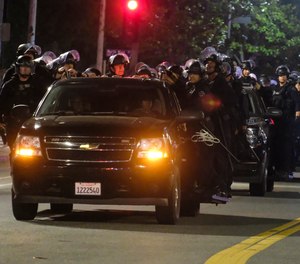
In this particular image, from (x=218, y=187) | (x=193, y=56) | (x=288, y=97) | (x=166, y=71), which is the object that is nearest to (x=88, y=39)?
(x=193, y=56)

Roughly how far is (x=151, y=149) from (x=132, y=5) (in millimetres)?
18617

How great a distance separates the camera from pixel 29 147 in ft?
42.4

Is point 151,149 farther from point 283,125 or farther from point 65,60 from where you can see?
point 283,125

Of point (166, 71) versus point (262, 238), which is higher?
point (166, 71)

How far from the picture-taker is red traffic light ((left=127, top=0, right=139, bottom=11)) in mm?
30953

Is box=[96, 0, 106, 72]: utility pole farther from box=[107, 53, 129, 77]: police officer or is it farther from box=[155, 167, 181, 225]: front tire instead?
box=[155, 167, 181, 225]: front tire

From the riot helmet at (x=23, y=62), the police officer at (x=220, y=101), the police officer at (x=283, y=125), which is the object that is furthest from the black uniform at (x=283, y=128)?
the riot helmet at (x=23, y=62)

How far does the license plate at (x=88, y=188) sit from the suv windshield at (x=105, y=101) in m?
1.18

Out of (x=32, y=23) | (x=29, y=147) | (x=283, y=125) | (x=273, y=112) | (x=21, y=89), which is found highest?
(x=32, y=23)

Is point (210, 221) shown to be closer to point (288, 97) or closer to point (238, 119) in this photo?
point (238, 119)

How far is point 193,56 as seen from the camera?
50.8 m

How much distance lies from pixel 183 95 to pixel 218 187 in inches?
91.1

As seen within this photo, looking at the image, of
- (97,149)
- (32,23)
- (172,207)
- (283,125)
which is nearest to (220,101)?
(172,207)

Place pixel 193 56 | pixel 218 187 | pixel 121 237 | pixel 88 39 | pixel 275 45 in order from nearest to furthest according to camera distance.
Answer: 1. pixel 121 237
2. pixel 218 187
3. pixel 88 39
4. pixel 193 56
5. pixel 275 45
